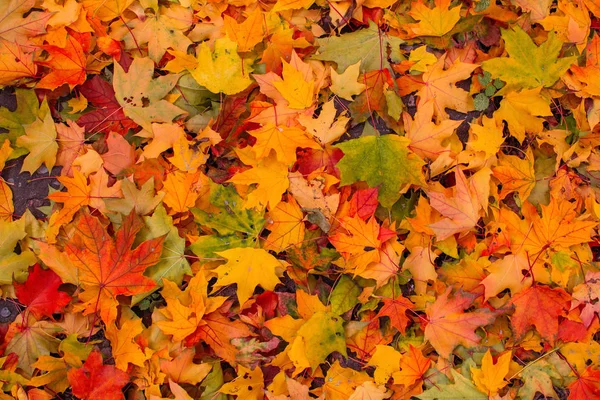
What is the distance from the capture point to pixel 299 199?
6.16 feet

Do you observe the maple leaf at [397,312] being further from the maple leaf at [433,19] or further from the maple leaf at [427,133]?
the maple leaf at [433,19]

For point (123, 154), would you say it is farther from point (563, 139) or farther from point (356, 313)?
point (563, 139)

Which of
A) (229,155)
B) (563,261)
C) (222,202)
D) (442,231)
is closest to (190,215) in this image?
(222,202)

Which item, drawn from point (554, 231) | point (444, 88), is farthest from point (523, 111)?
point (554, 231)

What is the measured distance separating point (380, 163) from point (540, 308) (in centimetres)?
70

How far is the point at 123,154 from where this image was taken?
1934 mm

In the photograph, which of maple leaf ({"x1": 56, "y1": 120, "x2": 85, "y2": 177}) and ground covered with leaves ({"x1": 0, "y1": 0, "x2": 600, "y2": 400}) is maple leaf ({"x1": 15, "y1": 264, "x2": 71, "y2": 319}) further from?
maple leaf ({"x1": 56, "y1": 120, "x2": 85, "y2": 177})

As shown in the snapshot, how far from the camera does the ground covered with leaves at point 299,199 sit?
71.5 inches

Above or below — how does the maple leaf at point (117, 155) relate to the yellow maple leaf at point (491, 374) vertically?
→ above

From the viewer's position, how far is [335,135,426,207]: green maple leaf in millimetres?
1825

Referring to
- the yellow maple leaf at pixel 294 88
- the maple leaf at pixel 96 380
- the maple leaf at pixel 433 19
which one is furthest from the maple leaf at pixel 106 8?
the maple leaf at pixel 96 380

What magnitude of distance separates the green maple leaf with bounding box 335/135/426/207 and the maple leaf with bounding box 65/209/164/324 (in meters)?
0.66

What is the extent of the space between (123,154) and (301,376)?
976 mm

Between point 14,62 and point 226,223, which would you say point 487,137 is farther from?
point 14,62
